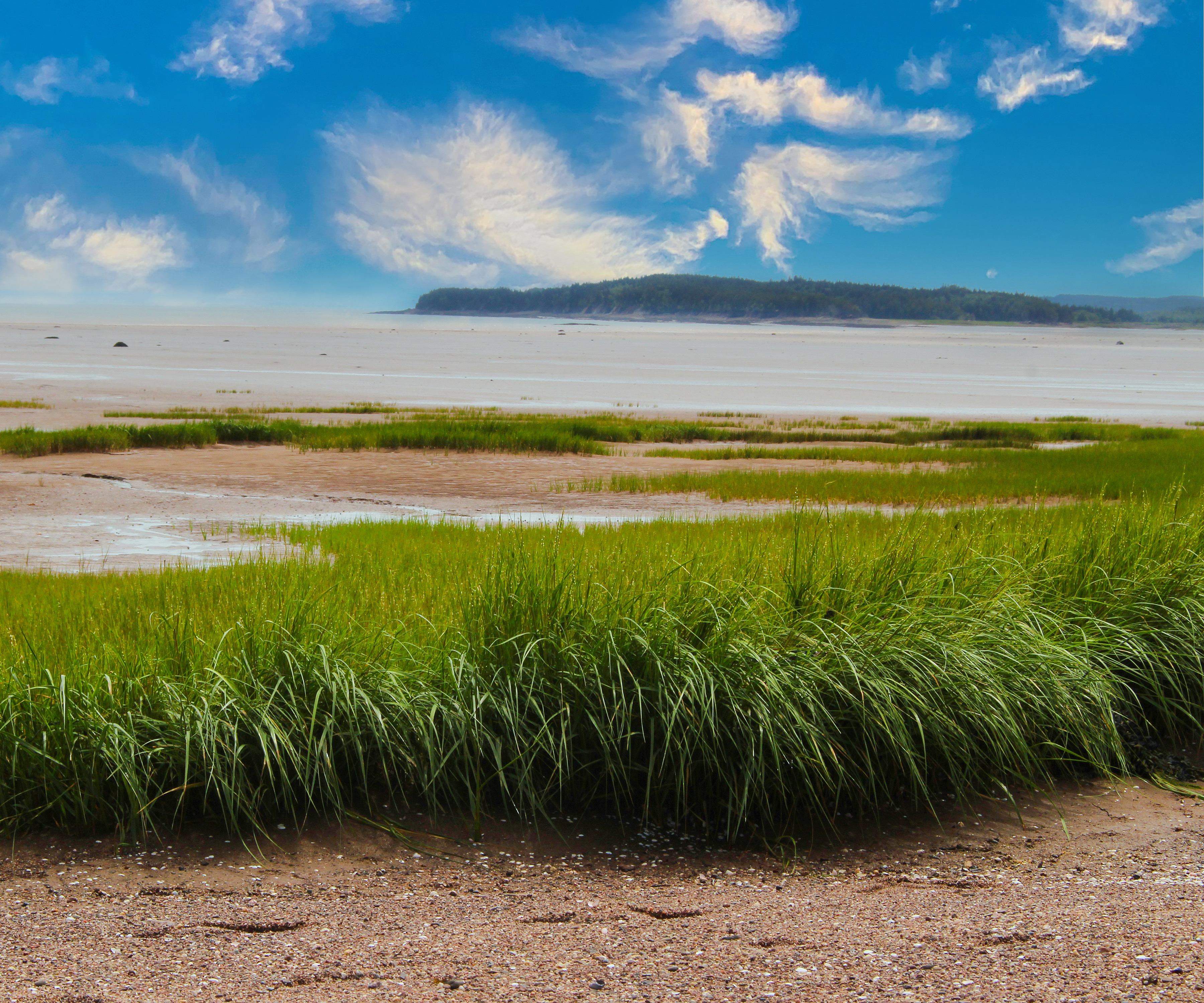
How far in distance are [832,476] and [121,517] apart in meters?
13.7

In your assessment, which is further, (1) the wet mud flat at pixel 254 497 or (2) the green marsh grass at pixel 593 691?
(1) the wet mud flat at pixel 254 497

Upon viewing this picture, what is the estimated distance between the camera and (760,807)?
20.4ft

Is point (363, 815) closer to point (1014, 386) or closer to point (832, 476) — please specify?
point (832, 476)

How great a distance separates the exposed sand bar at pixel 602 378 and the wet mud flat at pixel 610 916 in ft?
104

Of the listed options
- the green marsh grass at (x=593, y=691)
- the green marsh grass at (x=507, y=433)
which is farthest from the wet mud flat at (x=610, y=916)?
the green marsh grass at (x=507, y=433)

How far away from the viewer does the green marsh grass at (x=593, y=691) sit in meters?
5.89

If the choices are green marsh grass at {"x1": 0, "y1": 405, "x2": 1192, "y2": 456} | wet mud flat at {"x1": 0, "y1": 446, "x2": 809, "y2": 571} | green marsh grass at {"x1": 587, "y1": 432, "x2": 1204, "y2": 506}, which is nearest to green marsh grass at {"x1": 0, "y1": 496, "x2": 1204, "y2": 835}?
wet mud flat at {"x1": 0, "y1": 446, "x2": 809, "y2": 571}

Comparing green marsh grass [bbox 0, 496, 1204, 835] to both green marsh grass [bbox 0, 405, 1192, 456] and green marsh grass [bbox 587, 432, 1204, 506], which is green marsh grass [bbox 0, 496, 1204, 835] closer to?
green marsh grass [bbox 587, 432, 1204, 506]

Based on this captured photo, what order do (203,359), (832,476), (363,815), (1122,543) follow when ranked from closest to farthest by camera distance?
(363,815)
(1122,543)
(832,476)
(203,359)

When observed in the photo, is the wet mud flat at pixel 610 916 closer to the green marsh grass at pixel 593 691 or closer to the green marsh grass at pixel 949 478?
the green marsh grass at pixel 593 691

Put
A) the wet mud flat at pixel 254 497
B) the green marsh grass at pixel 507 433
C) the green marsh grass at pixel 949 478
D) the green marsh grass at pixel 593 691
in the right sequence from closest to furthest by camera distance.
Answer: the green marsh grass at pixel 593 691
the wet mud flat at pixel 254 497
the green marsh grass at pixel 949 478
the green marsh grass at pixel 507 433


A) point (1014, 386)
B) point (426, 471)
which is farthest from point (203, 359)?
point (426, 471)

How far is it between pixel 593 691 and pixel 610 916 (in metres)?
1.62

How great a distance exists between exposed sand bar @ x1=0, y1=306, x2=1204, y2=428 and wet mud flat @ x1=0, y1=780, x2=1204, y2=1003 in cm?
3178
